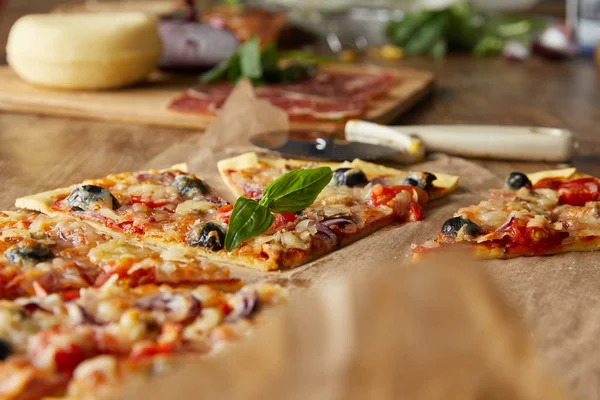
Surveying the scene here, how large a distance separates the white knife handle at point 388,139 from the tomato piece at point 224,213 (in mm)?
1042

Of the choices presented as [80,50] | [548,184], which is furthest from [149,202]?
[80,50]

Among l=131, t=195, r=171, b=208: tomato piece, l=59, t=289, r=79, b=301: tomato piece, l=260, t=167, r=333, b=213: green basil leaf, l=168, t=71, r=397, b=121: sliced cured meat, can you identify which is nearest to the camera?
l=59, t=289, r=79, b=301: tomato piece

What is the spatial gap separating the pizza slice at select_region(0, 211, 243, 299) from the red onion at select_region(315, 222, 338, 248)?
15.0 inches

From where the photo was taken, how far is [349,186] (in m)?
2.91

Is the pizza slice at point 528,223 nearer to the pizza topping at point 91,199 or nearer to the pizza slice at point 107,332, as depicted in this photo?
the pizza slice at point 107,332

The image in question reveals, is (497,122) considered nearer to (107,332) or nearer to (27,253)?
(27,253)

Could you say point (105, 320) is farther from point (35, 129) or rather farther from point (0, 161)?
point (35, 129)

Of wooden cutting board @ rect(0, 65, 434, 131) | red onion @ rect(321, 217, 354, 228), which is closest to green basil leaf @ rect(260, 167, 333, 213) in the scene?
red onion @ rect(321, 217, 354, 228)

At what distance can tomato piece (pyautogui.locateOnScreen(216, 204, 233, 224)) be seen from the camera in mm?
2562

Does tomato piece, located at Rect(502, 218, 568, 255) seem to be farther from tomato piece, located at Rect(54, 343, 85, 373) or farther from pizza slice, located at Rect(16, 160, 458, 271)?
tomato piece, located at Rect(54, 343, 85, 373)

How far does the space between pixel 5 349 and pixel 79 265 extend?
1.68 ft

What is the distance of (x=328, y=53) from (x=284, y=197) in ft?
12.9

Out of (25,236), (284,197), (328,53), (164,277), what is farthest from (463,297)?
(328,53)

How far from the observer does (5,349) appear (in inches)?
65.2
